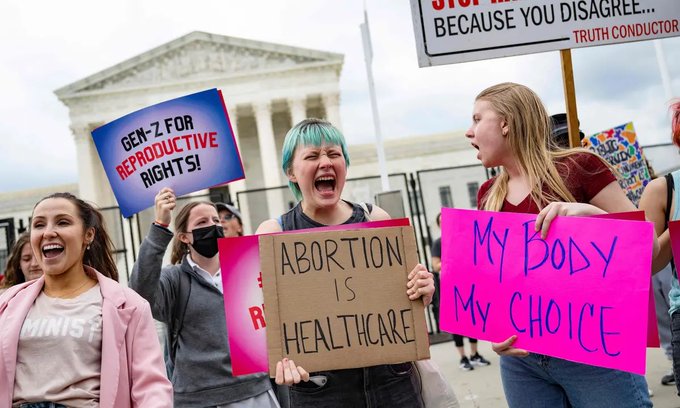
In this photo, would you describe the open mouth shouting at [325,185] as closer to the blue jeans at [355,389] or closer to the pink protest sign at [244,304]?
the pink protest sign at [244,304]

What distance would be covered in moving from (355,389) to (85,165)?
133ft

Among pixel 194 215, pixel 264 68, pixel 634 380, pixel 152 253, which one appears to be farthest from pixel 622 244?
pixel 264 68

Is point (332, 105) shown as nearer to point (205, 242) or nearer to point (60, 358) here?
point (205, 242)

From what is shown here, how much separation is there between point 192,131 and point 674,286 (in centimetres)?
223

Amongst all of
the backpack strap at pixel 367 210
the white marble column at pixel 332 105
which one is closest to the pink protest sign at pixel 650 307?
the backpack strap at pixel 367 210

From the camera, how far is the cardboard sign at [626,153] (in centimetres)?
492

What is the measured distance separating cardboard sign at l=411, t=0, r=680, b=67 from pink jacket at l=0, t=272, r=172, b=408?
64.5 inches

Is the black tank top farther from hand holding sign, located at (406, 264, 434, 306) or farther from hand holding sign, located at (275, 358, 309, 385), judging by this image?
hand holding sign, located at (275, 358, 309, 385)

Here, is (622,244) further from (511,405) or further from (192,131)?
(192,131)

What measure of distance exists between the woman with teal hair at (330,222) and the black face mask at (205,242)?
3.52ft

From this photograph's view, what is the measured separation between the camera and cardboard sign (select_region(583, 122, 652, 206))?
4.92m

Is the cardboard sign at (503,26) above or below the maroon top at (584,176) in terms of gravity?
above

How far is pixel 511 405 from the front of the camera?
2.27 meters

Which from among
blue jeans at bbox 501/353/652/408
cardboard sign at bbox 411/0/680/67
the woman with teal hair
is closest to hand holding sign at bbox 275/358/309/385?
the woman with teal hair
